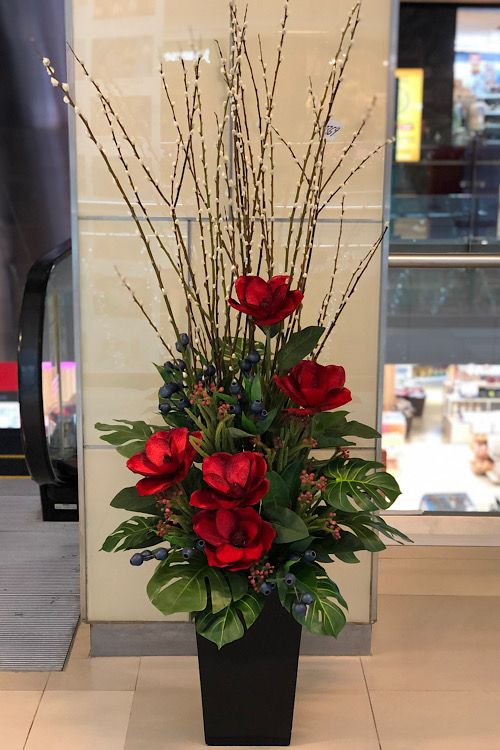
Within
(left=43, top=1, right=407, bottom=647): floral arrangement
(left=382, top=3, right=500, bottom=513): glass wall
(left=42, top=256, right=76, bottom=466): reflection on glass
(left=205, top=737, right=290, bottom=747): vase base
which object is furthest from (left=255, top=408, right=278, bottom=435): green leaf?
(left=42, top=256, right=76, bottom=466): reflection on glass

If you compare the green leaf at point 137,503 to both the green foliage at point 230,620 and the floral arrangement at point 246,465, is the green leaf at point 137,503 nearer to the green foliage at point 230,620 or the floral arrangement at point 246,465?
the floral arrangement at point 246,465

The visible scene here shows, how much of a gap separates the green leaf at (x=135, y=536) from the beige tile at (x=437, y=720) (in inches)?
31.4

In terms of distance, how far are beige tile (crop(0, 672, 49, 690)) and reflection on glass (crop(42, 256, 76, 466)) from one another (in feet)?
4.26

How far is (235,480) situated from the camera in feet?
6.29

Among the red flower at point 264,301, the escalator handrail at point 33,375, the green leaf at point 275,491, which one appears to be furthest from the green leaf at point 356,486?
the escalator handrail at point 33,375

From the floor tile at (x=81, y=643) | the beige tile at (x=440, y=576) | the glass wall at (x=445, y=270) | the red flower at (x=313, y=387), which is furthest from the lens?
the glass wall at (x=445, y=270)

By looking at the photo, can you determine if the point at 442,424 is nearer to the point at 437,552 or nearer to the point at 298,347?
the point at 437,552

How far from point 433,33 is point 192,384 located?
7.92 metres

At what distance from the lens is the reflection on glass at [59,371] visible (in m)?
3.93

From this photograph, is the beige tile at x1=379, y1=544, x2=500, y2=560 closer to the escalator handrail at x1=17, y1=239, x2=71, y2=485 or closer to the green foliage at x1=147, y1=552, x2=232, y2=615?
the escalator handrail at x1=17, y1=239, x2=71, y2=485

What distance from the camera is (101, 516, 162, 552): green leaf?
219cm

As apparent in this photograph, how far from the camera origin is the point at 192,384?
7.14 feet

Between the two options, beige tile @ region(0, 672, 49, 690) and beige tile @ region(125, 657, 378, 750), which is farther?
beige tile @ region(0, 672, 49, 690)

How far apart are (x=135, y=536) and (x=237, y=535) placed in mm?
365
